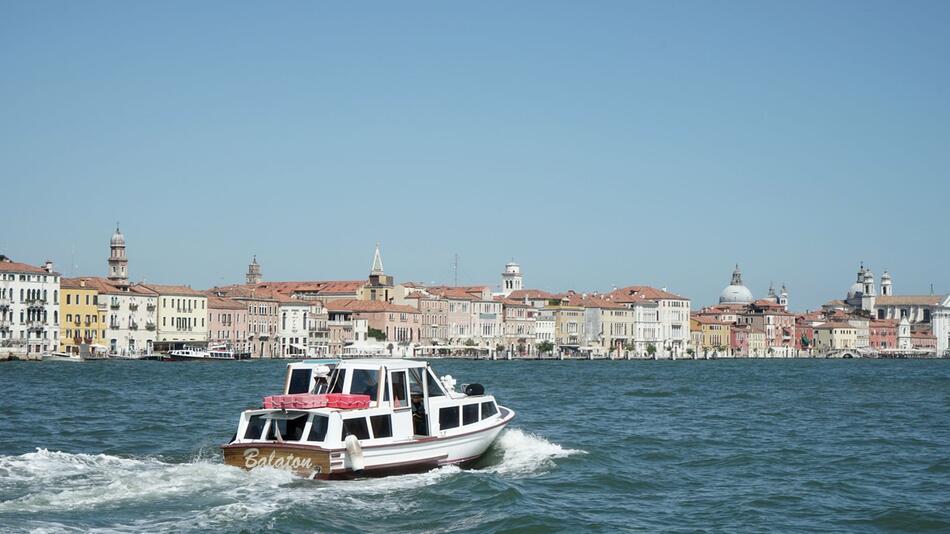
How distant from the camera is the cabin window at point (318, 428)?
18766 mm

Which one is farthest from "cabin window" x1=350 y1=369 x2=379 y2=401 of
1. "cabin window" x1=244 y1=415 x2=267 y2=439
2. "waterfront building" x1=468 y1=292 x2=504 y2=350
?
"waterfront building" x1=468 y1=292 x2=504 y2=350

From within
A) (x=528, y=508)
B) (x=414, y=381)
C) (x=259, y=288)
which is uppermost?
(x=259, y=288)

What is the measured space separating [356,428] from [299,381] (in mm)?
2066

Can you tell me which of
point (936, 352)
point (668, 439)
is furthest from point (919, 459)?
point (936, 352)

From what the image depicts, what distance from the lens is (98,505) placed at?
16.5 m

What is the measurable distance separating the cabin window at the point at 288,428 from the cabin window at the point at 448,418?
2.82m

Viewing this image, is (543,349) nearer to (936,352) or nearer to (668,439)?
(936,352)

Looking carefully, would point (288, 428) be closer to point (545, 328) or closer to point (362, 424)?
point (362, 424)

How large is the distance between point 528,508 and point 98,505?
5554mm

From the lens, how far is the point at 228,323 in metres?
102

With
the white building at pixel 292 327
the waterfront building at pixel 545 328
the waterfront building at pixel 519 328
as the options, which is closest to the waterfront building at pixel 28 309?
the white building at pixel 292 327

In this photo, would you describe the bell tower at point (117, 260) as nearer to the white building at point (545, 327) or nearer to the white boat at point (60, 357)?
the white boat at point (60, 357)

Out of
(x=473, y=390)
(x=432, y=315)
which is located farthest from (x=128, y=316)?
(x=473, y=390)

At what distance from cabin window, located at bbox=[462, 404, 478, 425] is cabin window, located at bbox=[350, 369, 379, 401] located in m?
1.91
